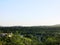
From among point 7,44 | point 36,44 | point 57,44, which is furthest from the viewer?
point 36,44

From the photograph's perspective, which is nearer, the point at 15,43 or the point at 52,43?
the point at 15,43

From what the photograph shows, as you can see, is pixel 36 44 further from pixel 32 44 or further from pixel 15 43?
pixel 15 43

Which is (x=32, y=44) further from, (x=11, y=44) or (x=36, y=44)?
(x=11, y=44)

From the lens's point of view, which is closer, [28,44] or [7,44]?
[7,44]

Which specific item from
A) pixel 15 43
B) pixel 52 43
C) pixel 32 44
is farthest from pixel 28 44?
pixel 15 43

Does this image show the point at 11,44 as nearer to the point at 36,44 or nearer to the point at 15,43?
the point at 15,43

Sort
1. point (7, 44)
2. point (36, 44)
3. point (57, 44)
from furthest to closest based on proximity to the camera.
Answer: point (36, 44)
point (57, 44)
point (7, 44)

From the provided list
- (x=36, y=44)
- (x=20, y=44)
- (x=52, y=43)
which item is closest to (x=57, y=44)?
(x=52, y=43)

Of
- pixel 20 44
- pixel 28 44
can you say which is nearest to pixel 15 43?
pixel 20 44
